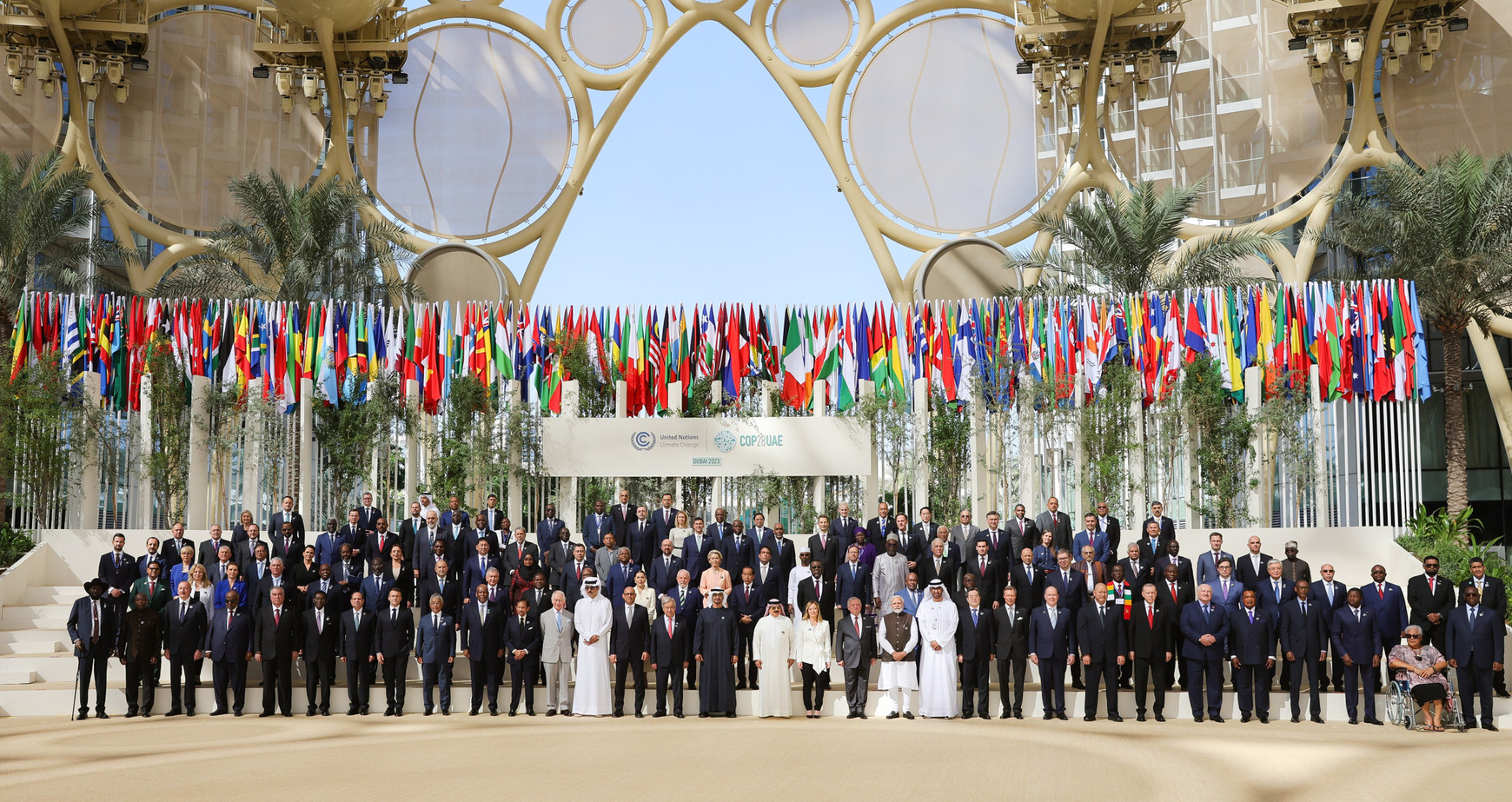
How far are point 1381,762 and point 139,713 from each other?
10.7m

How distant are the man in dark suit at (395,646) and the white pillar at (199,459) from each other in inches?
Answer: 252

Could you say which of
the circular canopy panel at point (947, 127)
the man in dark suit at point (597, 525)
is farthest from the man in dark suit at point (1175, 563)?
the circular canopy panel at point (947, 127)

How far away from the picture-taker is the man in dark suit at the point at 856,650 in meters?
12.2

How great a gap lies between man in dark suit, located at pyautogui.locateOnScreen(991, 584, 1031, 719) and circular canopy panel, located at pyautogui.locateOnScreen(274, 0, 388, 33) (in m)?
17.6

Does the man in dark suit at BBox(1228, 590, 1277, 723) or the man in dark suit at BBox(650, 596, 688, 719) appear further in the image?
the man in dark suit at BBox(650, 596, 688, 719)

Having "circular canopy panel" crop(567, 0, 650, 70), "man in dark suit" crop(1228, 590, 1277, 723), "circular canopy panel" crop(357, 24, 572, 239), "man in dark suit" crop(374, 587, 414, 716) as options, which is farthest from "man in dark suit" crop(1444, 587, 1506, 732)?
"circular canopy panel" crop(567, 0, 650, 70)

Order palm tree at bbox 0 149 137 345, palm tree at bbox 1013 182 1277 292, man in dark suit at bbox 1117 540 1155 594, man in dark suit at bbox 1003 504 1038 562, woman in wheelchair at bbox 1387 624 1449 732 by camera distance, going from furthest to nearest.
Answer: palm tree at bbox 1013 182 1277 292, palm tree at bbox 0 149 137 345, man in dark suit at bbox 1003 504 1038 562, man in dark suit at bbox 1117 540 1155 594, woman in wheelchair at bbox 1387 624 1449 732

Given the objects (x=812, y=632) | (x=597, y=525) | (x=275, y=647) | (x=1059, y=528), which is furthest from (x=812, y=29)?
(x=275, y=647)

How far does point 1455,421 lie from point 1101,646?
9526mm

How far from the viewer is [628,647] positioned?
12.5 meters

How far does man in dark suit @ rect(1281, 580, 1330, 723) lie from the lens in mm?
12000

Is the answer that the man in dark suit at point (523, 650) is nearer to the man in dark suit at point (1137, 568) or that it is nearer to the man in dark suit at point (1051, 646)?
the man in dark suit at point (1051, 646)

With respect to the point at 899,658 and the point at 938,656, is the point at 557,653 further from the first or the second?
the point at 938,656

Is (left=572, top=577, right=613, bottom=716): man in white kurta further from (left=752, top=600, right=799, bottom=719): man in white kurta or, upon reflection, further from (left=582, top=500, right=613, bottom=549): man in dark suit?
(left=582, top=500, right=613, bottom=549): man in dark suit
